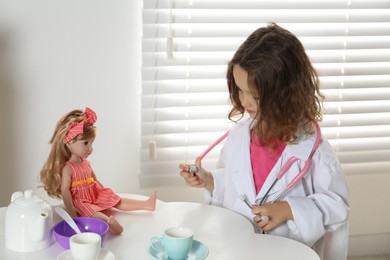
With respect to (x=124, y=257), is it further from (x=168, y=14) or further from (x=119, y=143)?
(x=168, y=14)

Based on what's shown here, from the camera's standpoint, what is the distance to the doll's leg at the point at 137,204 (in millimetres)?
1510

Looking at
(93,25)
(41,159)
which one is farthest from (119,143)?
(93,25)

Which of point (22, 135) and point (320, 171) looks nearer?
point (320, 171)

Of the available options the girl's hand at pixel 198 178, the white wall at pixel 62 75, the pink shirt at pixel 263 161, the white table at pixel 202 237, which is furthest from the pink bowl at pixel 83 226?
the white wall at pixel 62 75

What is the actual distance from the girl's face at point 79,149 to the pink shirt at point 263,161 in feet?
1.54

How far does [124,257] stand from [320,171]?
0.57 metres

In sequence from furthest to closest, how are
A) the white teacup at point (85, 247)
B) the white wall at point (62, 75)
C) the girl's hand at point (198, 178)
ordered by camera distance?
the white wall at point (62, 75) → the girl's hand at point (198, 178) → the white teacup at point (85, 247)

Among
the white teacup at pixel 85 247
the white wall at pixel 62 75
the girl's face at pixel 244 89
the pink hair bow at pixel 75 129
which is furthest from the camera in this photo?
the white wall at pixel 62 75

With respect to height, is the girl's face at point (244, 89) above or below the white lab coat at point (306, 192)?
above

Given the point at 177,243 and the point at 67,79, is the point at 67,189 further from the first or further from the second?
the point at 67,79

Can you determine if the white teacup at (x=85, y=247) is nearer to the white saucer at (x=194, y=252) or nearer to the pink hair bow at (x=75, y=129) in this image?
the white saucer at (x=194, y=252)

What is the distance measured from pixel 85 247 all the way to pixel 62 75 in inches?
37.9

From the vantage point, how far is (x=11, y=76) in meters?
1.94

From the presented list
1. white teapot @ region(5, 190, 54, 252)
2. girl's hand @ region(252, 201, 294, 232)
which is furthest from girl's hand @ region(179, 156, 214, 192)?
white teapot @ region(5, 190, 54, 252)
